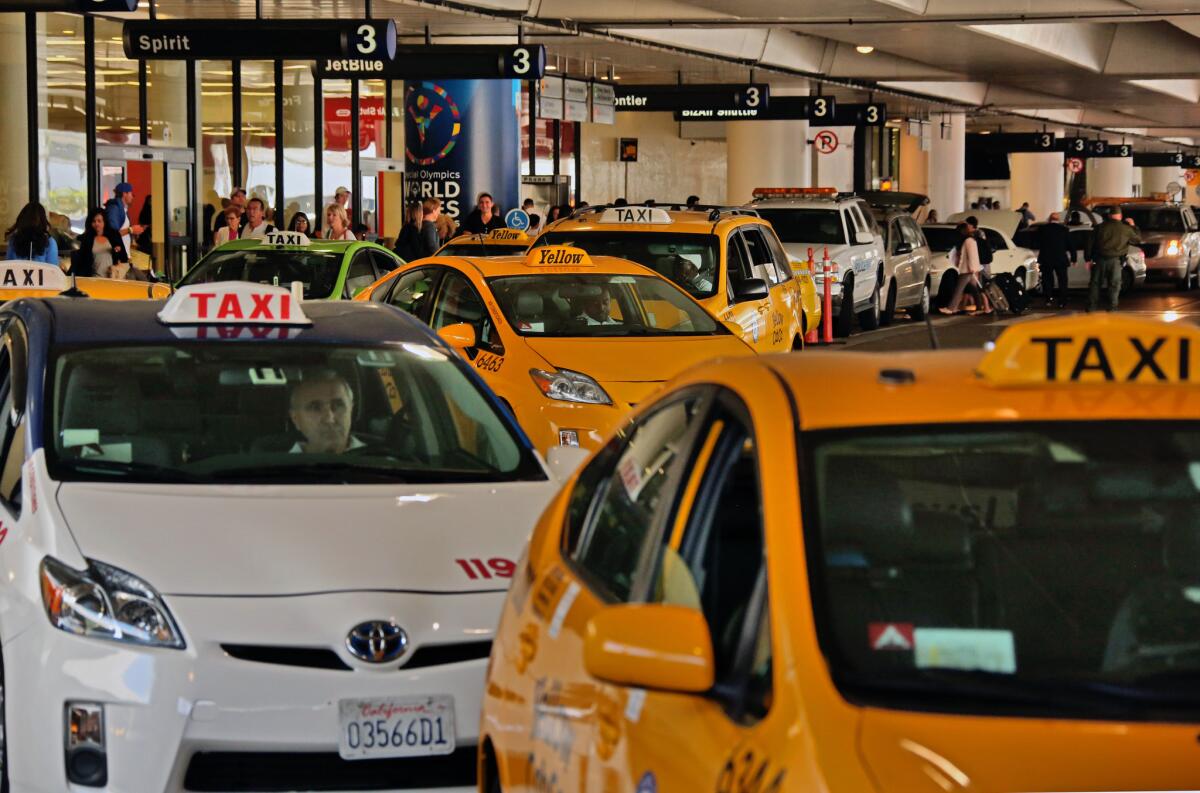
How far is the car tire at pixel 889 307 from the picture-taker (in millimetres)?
29000

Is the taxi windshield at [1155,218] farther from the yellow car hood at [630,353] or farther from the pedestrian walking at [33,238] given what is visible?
the yellow car hood at [630,353]

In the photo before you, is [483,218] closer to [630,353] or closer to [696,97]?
[696,97]

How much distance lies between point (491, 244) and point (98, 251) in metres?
3.99

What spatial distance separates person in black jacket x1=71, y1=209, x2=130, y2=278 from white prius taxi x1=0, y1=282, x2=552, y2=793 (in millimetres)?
14383

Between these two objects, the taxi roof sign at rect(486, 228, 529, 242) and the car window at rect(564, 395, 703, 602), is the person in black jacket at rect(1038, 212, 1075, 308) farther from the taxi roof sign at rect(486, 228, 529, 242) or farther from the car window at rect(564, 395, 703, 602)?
the car window at rect(564, 395, 703, 602)

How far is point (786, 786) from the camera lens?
9.50 ft

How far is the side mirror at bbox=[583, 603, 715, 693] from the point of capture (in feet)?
10.8

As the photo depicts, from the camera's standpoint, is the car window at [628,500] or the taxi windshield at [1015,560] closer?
the taxi windshield at [1015,560]

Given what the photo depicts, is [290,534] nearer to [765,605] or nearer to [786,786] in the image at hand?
[765,605]

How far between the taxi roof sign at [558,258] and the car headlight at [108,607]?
8.59 metres

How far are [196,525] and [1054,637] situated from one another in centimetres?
288

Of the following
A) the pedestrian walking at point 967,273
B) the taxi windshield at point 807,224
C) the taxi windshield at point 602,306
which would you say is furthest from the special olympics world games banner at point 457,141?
the taxi windshield at point 602,306

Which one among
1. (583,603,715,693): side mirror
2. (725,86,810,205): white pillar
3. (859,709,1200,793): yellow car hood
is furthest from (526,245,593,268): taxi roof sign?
(725,86,810,205): white pillar

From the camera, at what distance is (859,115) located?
4362 cm
